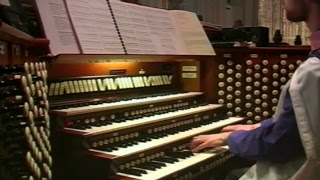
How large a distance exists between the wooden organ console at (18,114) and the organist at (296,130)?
2.63ft

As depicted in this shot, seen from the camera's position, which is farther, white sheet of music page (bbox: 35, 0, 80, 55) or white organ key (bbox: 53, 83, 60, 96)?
white organ key (bbox: 53, 83, 60, 96)

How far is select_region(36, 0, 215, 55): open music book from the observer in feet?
7.36

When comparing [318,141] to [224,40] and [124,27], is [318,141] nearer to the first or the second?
[124,27]

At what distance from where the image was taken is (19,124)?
139 cm

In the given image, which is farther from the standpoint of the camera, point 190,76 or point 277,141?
point 190,76

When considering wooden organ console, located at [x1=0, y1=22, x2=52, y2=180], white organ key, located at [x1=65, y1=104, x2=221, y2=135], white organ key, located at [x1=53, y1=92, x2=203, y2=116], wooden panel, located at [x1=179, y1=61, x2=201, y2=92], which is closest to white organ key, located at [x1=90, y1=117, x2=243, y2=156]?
white organ key, located at [x1=65, y1=104, x2=221, y2=135]

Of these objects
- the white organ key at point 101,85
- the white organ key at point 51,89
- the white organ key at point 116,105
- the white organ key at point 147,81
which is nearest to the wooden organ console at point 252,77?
the white organ key at point 116,105

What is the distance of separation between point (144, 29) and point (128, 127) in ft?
2.65

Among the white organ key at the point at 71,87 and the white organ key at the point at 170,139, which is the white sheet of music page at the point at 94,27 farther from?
the white organ key at the point at 170,139

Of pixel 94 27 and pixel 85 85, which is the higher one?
pixel 94 27

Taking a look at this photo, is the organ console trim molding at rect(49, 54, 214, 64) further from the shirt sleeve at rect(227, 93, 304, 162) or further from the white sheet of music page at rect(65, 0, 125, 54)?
the shirt sleeve at rect(227, 93, 304, 162)

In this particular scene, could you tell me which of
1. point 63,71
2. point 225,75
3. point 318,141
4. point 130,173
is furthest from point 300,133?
point 225,75

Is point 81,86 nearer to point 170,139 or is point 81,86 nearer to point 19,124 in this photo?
point 170,139

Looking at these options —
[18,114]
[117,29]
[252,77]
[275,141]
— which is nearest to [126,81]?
[117,29]
